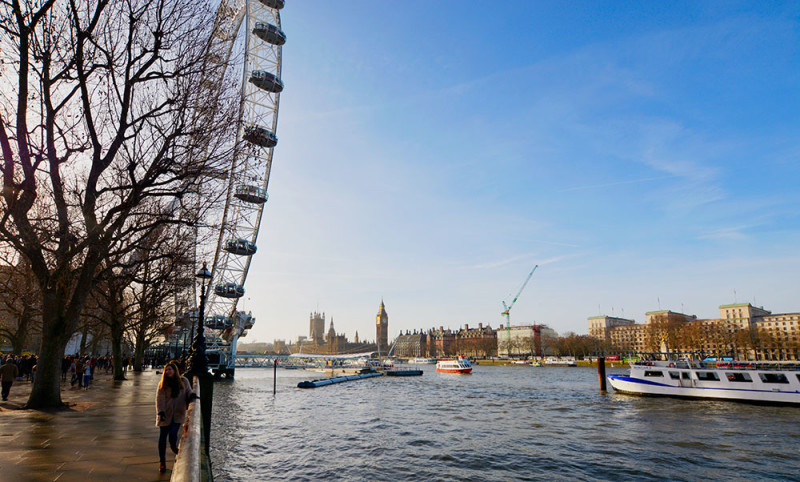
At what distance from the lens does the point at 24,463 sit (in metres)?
8.86

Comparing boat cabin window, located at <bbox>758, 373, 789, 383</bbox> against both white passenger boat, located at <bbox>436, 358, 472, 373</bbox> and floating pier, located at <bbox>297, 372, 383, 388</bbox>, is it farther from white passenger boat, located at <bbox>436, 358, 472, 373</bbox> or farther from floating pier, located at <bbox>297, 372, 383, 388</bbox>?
white passenger boat, located at <bbox>436, 358, 472, 373</bbox>

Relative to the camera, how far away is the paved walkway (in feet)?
27.5

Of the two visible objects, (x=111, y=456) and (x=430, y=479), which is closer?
(x=111, y=456)

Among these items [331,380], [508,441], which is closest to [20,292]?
[508,441]

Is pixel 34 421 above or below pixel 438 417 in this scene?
above

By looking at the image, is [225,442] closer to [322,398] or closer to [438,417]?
[438,417]

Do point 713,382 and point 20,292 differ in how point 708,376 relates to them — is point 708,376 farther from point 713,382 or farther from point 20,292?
point 20,292

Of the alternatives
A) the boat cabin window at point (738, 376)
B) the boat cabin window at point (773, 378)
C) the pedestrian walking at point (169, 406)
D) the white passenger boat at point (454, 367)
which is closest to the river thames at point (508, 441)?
the boat cabin window at point (738, 376)

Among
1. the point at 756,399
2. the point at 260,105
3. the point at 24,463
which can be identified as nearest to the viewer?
the point at 24,463

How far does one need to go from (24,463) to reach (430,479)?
39.3 feet

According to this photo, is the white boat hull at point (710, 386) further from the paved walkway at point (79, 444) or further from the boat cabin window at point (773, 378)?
the paved walkway at point (79, 444)

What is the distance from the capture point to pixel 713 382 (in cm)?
4194

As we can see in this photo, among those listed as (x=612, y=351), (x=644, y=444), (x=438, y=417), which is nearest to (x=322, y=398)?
(x=438, y=417)

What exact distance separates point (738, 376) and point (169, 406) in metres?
47.0
